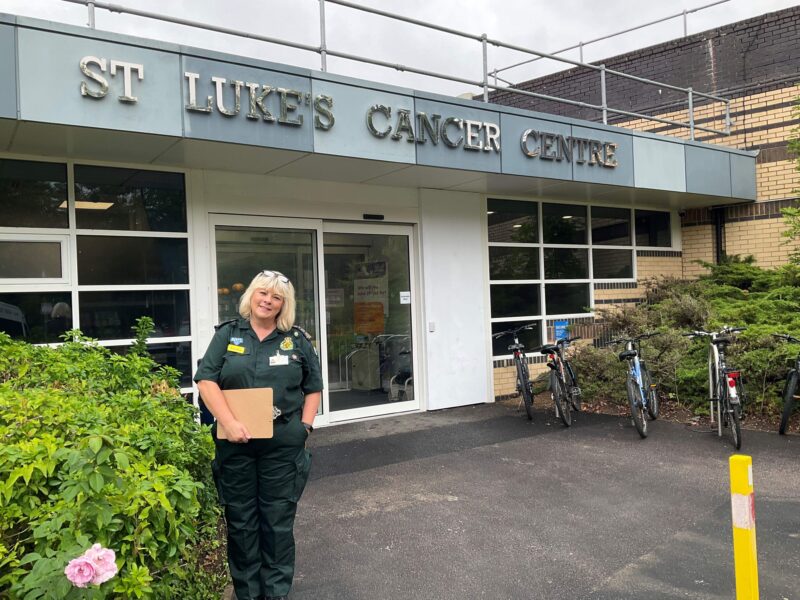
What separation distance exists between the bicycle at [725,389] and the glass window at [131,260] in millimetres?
5910

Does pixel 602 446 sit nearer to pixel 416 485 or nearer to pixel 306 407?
Result: pixel 416 485

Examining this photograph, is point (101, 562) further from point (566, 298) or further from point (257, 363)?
point (566, 298)

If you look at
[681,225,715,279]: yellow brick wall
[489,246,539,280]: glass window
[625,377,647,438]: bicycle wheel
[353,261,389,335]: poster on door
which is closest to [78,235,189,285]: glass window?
[353,261,389,335]: poster on door

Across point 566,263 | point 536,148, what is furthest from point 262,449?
point 566,263

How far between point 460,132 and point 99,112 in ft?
13.0

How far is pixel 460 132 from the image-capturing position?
762cm

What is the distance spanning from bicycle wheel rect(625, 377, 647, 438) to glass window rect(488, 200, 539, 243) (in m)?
3.36

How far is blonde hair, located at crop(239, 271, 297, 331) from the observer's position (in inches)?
132

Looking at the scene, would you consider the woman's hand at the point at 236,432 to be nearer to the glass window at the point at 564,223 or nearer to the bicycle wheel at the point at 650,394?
the bicycle wheel at the point at 650,394

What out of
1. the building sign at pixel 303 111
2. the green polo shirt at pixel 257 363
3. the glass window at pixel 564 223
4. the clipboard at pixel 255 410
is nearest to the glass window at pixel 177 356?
the building sign at pixel 303 111

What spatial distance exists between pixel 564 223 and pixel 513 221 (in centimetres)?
117

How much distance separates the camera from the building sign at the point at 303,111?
217 inches

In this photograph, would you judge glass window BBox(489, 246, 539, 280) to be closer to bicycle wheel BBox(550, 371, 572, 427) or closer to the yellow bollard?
bicycle wheel BBox(550, 371, 572, 427)

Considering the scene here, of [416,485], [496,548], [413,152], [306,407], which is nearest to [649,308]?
[413,152]
